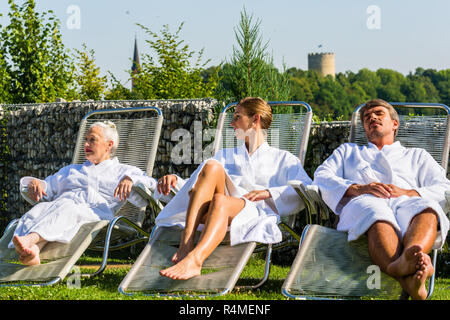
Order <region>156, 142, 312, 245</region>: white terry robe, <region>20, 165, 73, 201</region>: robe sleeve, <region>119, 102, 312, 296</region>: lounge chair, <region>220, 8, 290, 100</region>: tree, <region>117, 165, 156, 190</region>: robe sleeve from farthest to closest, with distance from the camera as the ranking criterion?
<region>220, 8, 290, 100</region>: tree → <region>20, 165, 73, 201</region>: robe sleeve → <region>117, 165, 156, 190</region>: robe sleeve → <region>156, 142, 312, 245</region>: white terry robe → <region>119, 102, 312, 296</region>: lounge chair

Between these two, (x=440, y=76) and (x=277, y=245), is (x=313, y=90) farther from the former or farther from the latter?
(x=277, y=245)

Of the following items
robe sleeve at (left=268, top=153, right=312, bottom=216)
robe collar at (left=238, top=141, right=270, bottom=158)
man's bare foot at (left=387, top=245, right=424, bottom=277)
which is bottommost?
man's bare foot at (left=387, top=245, right=424, bottom=277)

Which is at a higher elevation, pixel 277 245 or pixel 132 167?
pixel 132 167

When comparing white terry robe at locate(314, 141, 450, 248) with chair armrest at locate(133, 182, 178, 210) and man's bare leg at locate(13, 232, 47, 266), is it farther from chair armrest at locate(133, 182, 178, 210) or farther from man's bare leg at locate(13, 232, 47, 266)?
man's bare leg at locate(13, 232, 47, 266)

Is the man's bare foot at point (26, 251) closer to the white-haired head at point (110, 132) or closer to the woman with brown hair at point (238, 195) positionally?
the woman with brown hair at point (238, 195)

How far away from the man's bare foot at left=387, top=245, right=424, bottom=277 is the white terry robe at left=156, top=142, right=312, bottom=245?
2.60ft

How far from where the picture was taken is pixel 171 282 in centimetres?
328

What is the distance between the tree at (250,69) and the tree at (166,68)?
69cm

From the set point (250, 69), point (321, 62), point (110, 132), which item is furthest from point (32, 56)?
point (321, 62)

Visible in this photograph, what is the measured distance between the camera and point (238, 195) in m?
3.79

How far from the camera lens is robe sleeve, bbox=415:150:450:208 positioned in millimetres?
3582

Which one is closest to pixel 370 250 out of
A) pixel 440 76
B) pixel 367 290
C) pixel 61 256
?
pixel 367 290

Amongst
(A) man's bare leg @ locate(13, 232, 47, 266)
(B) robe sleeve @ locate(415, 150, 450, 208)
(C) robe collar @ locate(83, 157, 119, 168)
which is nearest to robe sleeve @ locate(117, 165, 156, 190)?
(C) robe collar @ locate(83, 157, 119, 168)

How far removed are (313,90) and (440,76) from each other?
49.6 feet
